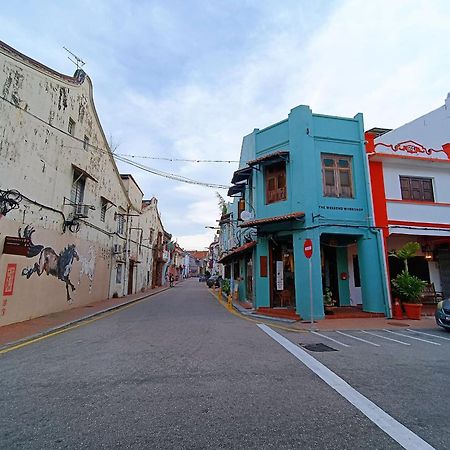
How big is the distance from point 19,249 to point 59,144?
17.6 feet

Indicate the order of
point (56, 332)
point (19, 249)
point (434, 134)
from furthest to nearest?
point (434, 134), point (19, 249), point (56, 332)

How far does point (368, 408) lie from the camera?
363 cm

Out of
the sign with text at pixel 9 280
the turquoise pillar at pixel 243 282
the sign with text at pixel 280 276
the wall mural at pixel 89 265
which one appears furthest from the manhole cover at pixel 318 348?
the wall mural at pixel 89 265

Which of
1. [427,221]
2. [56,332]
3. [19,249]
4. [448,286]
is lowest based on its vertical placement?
[56,332]

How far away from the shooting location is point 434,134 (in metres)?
15.9

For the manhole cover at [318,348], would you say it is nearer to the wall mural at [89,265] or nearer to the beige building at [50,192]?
the beige building at [50,192]

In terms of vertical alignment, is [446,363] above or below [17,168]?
below

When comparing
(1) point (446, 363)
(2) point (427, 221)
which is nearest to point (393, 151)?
(2) point (427, 221)

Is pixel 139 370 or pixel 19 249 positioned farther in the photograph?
pixel 19 249

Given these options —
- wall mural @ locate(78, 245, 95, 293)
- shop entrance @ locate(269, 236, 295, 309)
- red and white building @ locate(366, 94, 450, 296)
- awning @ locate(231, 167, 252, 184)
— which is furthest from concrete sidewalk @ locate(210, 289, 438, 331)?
wall mural @ locate(78, 245, 95, 293)

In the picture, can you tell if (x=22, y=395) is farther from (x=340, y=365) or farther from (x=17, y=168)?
(x=17, y=168)

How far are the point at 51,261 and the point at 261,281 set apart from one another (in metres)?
9.21

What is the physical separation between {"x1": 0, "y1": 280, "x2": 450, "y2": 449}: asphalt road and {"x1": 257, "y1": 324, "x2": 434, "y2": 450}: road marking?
0.31 feet

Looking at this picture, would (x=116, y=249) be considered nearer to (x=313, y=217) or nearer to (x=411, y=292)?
(x=313, y=217)
